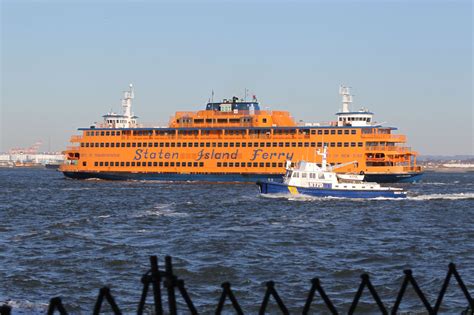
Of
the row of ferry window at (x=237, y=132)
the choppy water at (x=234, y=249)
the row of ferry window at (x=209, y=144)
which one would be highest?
the row of ferry window at (x=237, y=132)

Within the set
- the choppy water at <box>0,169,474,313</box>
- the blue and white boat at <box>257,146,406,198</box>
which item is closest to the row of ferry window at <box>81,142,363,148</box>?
the blue and white boat at <box>257,146,406,198</box>

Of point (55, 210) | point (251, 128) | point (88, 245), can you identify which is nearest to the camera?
point (88, 245)

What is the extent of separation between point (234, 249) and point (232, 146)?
7336cm

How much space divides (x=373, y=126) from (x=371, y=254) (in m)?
69.7

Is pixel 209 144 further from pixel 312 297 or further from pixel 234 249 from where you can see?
pixel 312 297

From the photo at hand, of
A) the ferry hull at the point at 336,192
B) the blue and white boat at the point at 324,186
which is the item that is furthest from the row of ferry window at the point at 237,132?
the ferry hull at the point at 336,192

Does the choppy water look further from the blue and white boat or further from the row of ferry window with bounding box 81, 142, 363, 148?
the row of ferry window with bounding box 81, 142, 363, 148

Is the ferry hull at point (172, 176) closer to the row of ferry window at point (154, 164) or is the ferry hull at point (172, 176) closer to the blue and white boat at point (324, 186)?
the row of ferry window at point (154, 164)

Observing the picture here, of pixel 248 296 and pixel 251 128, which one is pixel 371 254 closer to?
pixel 248 296

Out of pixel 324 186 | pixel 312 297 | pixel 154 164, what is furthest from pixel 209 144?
pixel 312 297

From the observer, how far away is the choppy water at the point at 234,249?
22156 mm

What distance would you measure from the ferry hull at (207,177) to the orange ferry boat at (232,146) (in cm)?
13

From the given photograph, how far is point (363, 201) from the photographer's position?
6244 centimetres

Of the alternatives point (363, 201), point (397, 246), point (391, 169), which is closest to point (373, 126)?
point (391, 169)
